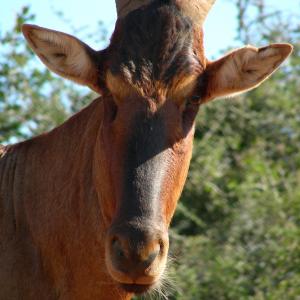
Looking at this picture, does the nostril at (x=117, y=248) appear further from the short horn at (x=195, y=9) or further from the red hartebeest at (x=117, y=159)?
the short horn at (x=195, y=9)

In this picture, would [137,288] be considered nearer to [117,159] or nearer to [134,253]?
[134,253]

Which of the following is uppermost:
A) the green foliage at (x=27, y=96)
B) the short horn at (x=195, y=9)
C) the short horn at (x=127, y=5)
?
the short horn at (x=127, y=5)

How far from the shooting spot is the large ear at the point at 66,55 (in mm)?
10016

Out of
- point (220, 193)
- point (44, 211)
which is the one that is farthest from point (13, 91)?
point (44, 211)

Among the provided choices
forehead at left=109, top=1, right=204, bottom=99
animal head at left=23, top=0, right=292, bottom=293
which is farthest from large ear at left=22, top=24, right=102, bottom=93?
forehead at left=109, top=1, right=204, bottom=99

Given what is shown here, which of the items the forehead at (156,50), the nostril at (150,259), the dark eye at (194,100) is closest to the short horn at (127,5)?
the forehead at (156,50)

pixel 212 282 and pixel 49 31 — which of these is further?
pixel 212 282

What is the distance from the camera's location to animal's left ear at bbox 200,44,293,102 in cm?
1005

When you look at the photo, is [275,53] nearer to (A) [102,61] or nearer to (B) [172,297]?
(A) [102,61]

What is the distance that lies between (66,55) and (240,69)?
186 cm

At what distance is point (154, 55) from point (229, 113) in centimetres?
1088

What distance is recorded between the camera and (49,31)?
10.1 metres

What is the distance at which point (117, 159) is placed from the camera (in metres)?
9.30

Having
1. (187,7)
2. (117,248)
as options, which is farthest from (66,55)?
(117,248)
